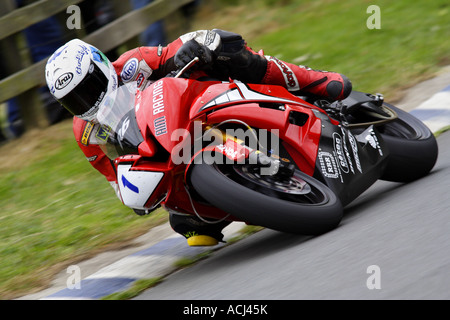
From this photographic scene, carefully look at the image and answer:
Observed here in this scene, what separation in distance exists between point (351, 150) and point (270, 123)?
59 cm

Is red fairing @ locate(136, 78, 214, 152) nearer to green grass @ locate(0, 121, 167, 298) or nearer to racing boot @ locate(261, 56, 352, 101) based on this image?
racing boot @ locate(261, 56, 352, 101)

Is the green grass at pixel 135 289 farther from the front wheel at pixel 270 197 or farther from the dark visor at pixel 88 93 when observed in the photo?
the dark visor at pixel 88 93

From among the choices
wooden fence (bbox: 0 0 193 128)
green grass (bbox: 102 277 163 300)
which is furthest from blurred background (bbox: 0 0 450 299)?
green grass (bbox: 102 277 163 300)

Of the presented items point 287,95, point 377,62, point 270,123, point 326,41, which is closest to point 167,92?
point 270,123

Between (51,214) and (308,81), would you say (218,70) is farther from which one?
(51,214)

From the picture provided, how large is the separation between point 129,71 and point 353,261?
5.69 feet

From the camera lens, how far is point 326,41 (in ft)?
28.7

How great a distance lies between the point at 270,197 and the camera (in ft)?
11.0

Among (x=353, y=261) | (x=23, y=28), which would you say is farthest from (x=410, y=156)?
(x=23, y=28)

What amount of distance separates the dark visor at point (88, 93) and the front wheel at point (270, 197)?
698 mm

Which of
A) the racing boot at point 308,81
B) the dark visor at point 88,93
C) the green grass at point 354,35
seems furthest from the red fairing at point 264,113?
the green grass at point 354,35

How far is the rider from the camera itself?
367 cm

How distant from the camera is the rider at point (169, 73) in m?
3.67

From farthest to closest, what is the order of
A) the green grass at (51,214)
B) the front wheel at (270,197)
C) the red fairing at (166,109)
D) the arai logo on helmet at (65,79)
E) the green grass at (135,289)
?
the green grass at (51,214)
the green grass at (135,289)
the arai logo on helmet at (65,79)
the red fairing at (166,109)
the front wheel at (270,197)
